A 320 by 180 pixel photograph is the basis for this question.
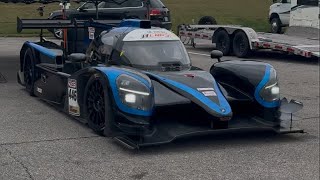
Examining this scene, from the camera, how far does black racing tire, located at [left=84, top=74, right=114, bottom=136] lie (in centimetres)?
696

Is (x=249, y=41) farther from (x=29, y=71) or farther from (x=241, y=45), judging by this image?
(x=29, y=71)

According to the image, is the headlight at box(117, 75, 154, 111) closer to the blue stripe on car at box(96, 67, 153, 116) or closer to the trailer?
the blue stripe on car at box(96, 67, 153, 116)

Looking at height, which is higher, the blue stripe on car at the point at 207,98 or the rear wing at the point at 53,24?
the rear wing at the point at 53,24

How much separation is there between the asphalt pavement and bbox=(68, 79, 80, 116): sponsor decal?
0.20m

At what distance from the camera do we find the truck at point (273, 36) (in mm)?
17188

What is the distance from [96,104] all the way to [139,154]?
1178mm

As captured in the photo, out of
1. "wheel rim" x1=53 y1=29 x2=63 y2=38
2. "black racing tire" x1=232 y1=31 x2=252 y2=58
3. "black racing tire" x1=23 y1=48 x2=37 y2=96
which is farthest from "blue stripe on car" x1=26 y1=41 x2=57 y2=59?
"wheel rim" x1=53 y1=29 x2=63 y2=38

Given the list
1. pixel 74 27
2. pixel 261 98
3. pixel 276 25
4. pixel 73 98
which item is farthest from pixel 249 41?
pixel 73 98

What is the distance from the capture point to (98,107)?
742 centimetres

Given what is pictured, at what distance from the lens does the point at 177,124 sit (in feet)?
23.1

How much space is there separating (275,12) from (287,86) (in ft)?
49.6

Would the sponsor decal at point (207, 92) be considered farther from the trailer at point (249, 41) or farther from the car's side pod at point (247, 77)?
the trailer at point (249, 41)

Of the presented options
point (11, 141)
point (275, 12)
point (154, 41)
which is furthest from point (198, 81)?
point (275, 12)

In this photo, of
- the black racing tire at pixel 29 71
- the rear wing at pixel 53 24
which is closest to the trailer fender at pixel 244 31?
the rear wing at pixel 53 24
